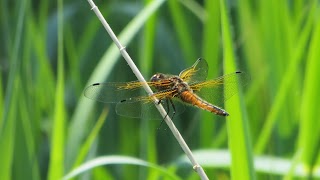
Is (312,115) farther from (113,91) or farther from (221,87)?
(113,91)

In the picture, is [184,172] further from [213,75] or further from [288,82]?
[288,82]

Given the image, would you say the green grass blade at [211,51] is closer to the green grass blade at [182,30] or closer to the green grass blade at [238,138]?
the green grass blade at [182,30]

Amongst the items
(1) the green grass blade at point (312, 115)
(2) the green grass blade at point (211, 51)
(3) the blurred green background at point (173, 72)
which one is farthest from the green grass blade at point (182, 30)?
(1) the green grass blade at point (312, 115)

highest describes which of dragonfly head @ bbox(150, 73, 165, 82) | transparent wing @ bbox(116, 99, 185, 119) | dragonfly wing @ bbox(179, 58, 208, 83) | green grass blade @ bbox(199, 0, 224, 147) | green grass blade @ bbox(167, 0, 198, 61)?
green grass blade @ bbox(167, 0, 198, 61)

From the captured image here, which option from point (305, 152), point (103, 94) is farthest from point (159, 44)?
point (103, 94)

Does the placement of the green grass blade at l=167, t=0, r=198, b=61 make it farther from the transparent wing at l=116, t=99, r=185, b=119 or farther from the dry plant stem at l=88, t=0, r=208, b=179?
the dry plant stem at l=88, t=0, r=208, b=179

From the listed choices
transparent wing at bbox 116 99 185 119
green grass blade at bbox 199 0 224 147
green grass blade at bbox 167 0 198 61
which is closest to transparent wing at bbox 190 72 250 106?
transparent wing at bbox 116 99 185 119
